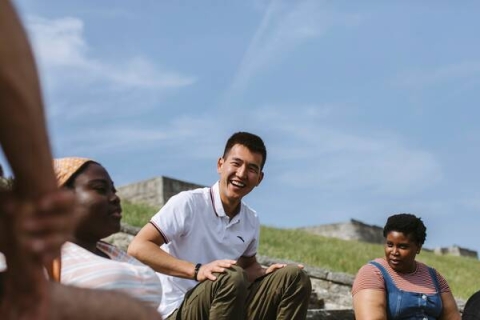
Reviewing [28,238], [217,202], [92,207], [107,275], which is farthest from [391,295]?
[28,238]

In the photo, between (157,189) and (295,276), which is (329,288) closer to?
(295,276)

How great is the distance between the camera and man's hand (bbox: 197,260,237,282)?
4.29 meters

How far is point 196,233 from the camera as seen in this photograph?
479 cm

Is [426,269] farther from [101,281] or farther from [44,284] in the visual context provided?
[44,284]

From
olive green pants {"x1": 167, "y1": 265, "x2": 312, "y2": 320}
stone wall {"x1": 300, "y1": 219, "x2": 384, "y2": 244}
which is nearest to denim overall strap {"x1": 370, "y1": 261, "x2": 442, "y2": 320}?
olive green pants {"x1": 167, "y1": 265, "x2": 312, "y2": 320}

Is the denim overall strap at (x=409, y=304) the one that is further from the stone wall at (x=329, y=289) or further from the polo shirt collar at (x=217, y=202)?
the stone wall at (x=329, y=289)

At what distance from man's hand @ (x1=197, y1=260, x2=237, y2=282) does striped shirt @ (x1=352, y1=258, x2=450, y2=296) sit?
1.33 metres

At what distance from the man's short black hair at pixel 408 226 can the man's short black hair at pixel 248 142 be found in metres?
1.00

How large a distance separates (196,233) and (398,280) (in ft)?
4.65

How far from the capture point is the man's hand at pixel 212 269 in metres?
4.29

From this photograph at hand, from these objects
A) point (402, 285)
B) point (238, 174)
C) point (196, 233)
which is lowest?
point (402, 285)

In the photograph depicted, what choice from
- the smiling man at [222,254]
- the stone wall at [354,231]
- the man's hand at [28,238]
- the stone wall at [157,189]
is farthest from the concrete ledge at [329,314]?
the stone wall at [354,231]

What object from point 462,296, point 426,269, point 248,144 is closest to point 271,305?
point 248,144

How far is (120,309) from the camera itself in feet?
5.51
